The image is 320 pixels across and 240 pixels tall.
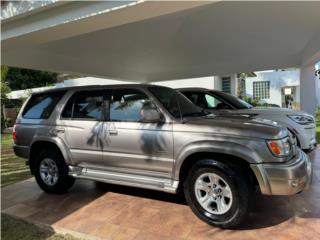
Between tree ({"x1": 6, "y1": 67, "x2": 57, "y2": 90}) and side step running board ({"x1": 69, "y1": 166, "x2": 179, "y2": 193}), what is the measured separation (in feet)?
85.1

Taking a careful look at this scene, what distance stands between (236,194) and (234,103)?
4.86 meters

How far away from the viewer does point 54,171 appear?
5.62 metres

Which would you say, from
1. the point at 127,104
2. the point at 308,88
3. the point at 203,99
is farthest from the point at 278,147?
the point at 308,88

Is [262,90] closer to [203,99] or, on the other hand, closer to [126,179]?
[203,99]

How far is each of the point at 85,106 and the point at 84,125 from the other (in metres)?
0.40

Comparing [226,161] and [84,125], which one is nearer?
[226,161]

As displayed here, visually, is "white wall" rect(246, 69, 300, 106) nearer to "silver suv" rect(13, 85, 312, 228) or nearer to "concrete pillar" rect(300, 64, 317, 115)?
"concrete pillar" rect(300, 64, 317, 115)

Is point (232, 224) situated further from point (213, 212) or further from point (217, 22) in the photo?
point (217, 22)

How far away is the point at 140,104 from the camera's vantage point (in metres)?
4.84

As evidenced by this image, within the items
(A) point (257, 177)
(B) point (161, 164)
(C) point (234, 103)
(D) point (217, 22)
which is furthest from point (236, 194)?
(D) point (217, 22)

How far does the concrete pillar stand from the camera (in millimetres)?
11680

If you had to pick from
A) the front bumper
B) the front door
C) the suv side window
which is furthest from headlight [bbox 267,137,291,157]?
the suv side window

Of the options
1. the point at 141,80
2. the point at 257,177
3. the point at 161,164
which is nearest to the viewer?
the point at 257,177

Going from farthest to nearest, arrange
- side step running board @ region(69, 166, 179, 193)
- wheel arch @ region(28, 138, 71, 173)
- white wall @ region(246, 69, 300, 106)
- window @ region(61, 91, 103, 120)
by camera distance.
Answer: white wall @ region(246, 69, 300, 106)
wheel arch @ region(28, 138, 71, 173)
window @ region(61, 91, 103, 120)
side step running board @ region(69, 166, 179, 193)
